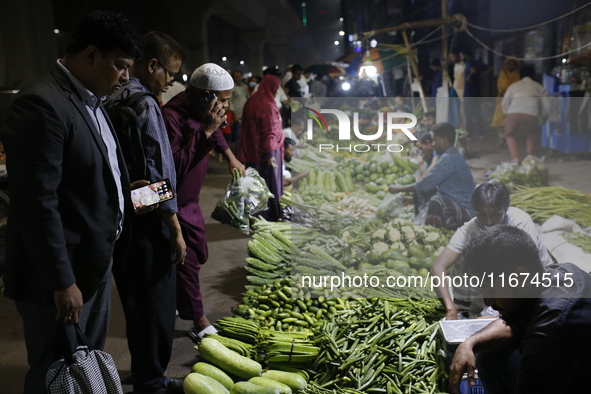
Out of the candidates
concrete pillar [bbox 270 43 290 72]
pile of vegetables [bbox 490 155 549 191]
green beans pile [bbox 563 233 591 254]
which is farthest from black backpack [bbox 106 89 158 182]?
concrete pillar [bbox 270 43 290 72]

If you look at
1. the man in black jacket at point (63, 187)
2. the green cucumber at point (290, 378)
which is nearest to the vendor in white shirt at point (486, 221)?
the green cucumber at point (290, 378)

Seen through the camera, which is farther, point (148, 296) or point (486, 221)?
point (486, 221)

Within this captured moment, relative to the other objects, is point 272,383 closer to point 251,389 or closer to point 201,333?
point 251,389

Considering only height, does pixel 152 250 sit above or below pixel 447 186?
below

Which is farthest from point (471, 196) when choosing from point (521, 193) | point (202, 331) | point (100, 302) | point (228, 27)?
point (228, 27)

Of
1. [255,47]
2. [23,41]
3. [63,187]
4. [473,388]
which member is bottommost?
[473,388]

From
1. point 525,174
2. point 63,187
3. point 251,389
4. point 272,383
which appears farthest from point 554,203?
point 63,187

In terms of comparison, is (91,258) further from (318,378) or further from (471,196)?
(471,196)

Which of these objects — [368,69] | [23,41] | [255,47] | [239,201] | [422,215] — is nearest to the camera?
[422,215]

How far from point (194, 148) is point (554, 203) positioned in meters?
2.45

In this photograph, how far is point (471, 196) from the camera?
135 inches

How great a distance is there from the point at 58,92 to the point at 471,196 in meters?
2.65

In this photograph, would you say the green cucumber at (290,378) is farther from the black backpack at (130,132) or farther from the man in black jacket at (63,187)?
the black backpack at (130,132)

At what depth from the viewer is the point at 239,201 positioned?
4035mm
